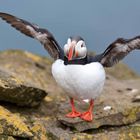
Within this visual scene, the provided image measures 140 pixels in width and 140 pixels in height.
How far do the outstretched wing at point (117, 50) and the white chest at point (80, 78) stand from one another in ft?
1.38

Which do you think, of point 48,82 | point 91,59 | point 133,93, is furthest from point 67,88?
point 48,82

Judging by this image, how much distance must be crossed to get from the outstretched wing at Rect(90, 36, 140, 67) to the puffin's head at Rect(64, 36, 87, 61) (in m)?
0.51

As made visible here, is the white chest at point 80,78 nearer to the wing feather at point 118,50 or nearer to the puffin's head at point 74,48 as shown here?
the puffin's head at point 74,48

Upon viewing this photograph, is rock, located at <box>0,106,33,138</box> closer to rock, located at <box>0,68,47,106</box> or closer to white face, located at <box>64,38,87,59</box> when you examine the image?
rock, located at <box>0,68,47,106</box>

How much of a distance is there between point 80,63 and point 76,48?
386mm

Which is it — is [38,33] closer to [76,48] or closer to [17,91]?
[17,91]

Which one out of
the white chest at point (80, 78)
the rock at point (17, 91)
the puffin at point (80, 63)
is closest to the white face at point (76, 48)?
the puffin at point (80, 63)

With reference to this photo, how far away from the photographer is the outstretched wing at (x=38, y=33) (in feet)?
38.3

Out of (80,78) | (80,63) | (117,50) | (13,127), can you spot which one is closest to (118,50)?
(117,50)

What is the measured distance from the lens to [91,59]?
11164 mm

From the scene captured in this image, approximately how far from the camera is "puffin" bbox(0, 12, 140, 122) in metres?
10.8

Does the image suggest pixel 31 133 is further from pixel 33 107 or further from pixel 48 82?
pixel 48 82

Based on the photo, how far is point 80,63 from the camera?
10906 millimetres

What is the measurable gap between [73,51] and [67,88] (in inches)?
34.0
